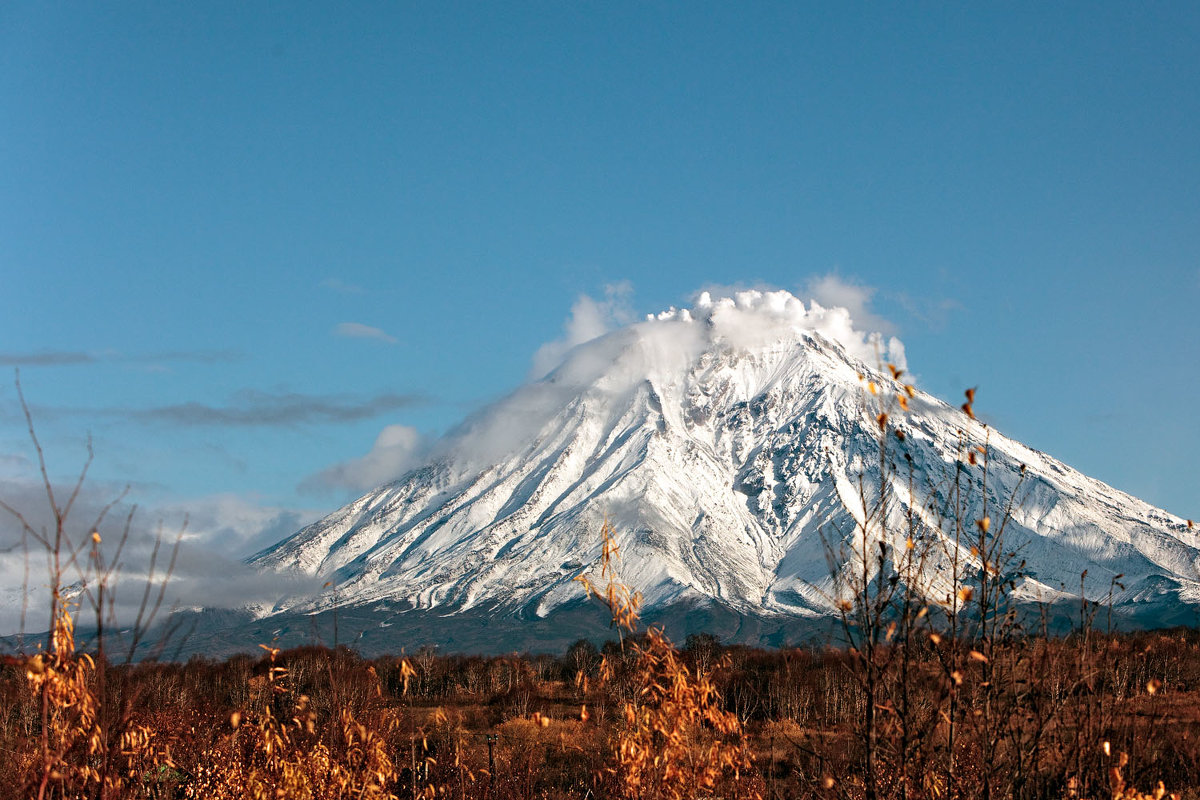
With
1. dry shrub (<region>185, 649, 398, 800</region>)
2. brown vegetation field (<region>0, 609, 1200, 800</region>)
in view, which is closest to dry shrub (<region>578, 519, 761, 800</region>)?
brown vegetation field (<region>0, 609, 1200, 800</region>)

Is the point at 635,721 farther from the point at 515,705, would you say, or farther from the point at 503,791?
the point at 515,705

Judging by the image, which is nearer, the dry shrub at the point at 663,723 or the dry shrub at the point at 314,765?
the dry shrub at the point at 663,723

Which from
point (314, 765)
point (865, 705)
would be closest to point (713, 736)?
point (865, 705)

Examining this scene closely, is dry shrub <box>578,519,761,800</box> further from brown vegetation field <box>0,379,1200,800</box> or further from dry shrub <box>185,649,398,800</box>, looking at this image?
dry shrub <box>185,649,398,800</box>

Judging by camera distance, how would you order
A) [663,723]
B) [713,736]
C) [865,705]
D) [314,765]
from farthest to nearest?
[314,765] < [713,736] < [663,723] < [865,705]

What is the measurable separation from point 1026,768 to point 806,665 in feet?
131

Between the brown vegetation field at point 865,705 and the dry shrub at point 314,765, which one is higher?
the brown vegetation field at point 865,705

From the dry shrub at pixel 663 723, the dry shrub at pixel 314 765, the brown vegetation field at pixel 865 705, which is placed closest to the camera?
the brown vegetation field at pixel 865 705

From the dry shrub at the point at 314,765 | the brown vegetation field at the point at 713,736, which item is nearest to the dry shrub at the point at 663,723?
the brown vegetation field at the point at 713,736

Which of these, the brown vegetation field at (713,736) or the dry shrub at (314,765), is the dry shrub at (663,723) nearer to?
the brown vegetation field at (713,736)

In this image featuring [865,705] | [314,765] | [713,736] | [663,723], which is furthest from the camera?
[314,765]

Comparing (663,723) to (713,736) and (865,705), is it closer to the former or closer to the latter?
(713,736)

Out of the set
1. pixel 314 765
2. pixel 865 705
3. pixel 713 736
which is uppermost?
pixel 865 705

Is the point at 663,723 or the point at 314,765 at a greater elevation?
the point at 663,723
